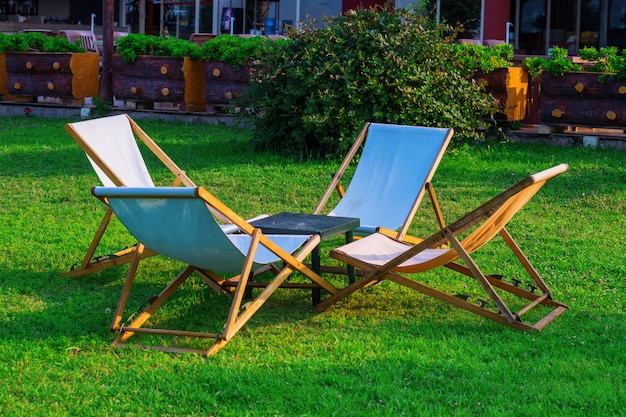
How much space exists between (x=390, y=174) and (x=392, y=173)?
14 millimetres

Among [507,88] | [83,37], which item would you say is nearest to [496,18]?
[83,37]

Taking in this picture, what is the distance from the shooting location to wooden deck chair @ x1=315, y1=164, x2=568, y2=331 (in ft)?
14.1

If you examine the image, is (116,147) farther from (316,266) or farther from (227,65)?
(227,65)

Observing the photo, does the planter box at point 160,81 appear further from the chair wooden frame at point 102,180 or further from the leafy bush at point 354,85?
the chair wooden frame at point 102,180

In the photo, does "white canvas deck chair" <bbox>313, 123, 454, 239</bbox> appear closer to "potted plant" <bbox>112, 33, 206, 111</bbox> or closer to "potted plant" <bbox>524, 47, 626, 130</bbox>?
"potted plant" <bbox>524, 47, 626, 130</bbox>

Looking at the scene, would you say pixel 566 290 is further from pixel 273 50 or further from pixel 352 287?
pixel 273 50

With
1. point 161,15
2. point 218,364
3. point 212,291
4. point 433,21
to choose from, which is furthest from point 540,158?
point 161,15

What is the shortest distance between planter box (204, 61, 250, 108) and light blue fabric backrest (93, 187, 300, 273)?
655 centimetres

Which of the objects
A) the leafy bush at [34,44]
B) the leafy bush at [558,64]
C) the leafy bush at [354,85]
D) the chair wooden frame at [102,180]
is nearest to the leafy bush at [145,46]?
the leafy bush at [34,44]

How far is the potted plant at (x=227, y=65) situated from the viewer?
10.7 m

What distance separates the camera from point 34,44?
12875 millimetres

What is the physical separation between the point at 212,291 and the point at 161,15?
17.8 m

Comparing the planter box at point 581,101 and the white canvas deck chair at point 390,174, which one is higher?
the planter box at point 581,101

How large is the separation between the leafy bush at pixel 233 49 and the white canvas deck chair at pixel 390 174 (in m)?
4.59
